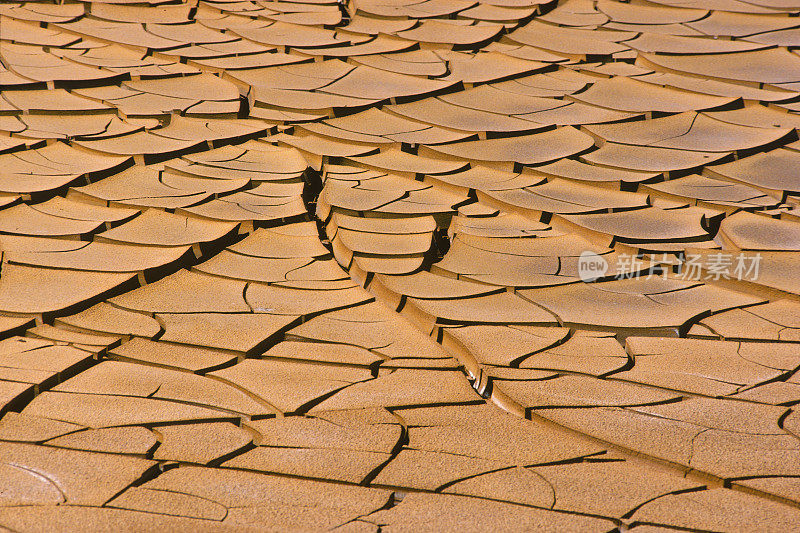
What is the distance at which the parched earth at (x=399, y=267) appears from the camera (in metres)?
1.57

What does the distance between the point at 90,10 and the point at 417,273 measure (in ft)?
9.36

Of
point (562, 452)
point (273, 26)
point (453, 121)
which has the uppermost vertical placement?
point (273, 26)

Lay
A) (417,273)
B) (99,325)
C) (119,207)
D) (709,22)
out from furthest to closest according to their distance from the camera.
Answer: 1. (709,22)
2. (119,207)
3. (417,273)
4. (99,325)

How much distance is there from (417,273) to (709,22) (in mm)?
2655

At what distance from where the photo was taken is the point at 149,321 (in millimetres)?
2139

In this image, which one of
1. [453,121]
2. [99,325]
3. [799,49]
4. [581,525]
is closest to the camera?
[581,525]

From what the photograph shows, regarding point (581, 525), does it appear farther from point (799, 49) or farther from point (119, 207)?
point (799, 49)

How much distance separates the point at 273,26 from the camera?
→ 4.20 meters

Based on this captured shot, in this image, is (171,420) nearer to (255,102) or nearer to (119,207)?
(119,207)

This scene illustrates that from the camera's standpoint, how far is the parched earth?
1.57 metres

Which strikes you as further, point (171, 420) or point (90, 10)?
point (90, 10)

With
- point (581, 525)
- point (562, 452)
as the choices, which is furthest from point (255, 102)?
point (581, 525)

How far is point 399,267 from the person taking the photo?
241cm

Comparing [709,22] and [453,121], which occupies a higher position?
[709,22]
